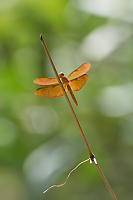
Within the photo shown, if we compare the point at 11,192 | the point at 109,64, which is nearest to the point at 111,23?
the point at 109,64

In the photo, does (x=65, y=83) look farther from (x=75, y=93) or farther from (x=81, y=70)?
(x=75, y=93)

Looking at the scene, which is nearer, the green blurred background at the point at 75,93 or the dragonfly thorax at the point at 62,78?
the dragonfly thorax at the point at 62,78

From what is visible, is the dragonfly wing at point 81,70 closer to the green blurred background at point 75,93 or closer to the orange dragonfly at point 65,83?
the orange dragonfly at point 65,83

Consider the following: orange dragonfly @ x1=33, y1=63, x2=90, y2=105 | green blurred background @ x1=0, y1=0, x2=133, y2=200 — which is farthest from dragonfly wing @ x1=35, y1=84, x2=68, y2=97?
green blurred background @ x1=0, y1=0, x2=133, y2=200

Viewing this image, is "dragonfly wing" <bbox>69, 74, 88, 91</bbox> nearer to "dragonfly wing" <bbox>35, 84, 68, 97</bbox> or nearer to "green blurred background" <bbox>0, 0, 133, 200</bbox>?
"dragonfly wing" <bbox>35, 84, 68, 97</bbox>

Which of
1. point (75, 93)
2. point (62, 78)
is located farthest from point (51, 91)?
point (75, 93)

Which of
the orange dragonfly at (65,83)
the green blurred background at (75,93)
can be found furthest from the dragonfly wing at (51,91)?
the green blurred background at (75,93)

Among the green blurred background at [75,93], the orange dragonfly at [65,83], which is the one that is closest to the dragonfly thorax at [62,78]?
the orange dragonfly at [65,83]

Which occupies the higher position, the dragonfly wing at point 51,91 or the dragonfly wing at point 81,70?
the dragonfly wing at point 81,70

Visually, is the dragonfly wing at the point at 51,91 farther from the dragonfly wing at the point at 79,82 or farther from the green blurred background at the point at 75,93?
the green blurred background at the point at 75,93
